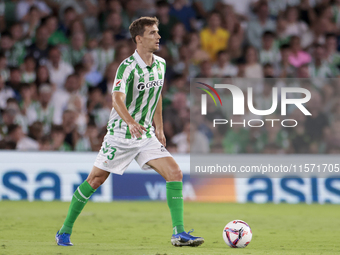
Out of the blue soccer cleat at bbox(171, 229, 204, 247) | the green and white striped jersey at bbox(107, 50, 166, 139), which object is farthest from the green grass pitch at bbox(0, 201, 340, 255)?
the green and white striped jersey at bbox(107, 50, 166, 139)

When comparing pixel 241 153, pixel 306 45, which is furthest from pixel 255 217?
pixel 306 45

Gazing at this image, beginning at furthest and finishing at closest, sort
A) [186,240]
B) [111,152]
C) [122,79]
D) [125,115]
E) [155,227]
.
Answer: [155,227], [111,152], [122,79], [186,240], [125,115]

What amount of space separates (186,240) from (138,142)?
1.13m

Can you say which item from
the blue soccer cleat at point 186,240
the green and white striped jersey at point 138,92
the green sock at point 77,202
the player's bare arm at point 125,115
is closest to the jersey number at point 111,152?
the green and white striped jersey at point 138,92

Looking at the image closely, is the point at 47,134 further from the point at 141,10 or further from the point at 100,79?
the point at 141,10

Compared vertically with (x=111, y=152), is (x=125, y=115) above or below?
above

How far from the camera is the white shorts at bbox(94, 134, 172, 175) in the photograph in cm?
571

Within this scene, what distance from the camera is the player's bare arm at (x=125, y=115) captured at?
5255 mm

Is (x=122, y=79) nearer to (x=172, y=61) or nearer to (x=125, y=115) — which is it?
(x=125, y=115)

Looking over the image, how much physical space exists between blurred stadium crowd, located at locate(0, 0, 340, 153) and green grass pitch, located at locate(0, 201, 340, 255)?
1455 mm

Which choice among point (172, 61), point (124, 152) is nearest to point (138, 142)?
point (124, 152)

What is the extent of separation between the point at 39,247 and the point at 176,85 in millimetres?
7189

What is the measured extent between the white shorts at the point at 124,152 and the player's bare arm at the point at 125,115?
0.41 metres

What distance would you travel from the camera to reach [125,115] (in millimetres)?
5379
